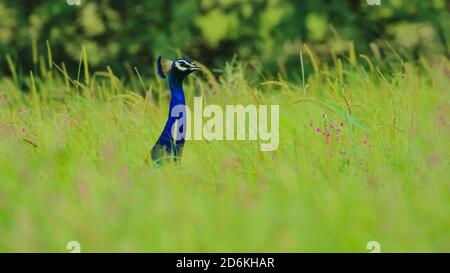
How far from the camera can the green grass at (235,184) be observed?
330 centimetres

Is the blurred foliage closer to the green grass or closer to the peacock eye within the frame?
the green grass

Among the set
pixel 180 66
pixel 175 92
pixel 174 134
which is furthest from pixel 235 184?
pixel 180 66

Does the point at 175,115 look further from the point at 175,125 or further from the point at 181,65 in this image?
the point at 181,65

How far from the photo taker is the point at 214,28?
7.72 meters

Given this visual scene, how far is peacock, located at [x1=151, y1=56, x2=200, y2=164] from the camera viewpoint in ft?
13.1

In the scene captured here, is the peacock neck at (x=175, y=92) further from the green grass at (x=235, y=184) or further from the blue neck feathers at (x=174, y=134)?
the green grass at (x=235, y=184)

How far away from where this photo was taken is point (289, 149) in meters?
4.21

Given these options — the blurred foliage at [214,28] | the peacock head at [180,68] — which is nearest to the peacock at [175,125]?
the peacock head at [180,68]

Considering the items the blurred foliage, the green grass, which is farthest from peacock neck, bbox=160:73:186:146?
the blurred foliage

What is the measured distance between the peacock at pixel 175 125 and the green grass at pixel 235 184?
80mm

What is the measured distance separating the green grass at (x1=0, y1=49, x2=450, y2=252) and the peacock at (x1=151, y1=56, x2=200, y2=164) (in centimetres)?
8

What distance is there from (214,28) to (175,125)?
384cm

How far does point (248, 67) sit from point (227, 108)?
281 cm
